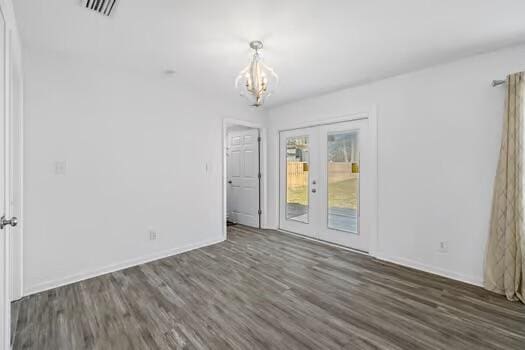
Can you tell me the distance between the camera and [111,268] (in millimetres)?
3143

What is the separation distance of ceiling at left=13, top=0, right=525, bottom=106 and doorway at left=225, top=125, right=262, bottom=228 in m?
2.24

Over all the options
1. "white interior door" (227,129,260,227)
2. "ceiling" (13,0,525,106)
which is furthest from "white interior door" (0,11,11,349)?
"white interior door" (227,129,260,227)

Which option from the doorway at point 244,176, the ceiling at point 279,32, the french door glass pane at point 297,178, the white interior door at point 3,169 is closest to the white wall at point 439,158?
the ceiling at point 279,32

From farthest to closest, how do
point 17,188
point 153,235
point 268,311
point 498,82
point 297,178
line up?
1. point 297,178
2. point 153,235
3. point 498,82
4. point 17,188
5. point 268,311

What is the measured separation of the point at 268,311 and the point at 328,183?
2.51 m

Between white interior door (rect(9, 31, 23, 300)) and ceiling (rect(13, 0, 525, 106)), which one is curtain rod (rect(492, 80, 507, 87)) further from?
white interior door (rect(9, 31, 23, 300))

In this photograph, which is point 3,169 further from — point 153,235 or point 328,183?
point 328,183

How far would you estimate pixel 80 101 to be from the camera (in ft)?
9.55

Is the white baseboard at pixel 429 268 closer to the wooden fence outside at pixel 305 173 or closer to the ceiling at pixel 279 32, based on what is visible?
the wooden fence outside at pixel 305 173

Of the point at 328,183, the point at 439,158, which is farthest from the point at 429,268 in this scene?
the point at 328,183

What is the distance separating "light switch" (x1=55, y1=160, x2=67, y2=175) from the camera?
9.05 ft

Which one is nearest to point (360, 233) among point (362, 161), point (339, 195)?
point (339, 195)

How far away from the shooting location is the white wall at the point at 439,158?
276 cm

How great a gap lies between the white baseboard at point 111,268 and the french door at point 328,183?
5.55 ft
